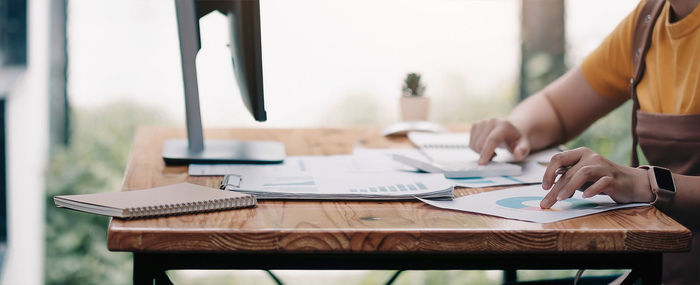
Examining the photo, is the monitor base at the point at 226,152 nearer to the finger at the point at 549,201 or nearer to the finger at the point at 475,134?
the finger at the point at 475,134

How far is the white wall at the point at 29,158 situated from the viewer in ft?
7.66

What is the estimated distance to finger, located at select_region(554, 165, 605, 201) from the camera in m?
0.97

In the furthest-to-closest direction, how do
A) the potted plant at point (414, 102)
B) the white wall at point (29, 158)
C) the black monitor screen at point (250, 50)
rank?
the white wall at point (29, 158), the potted plant at point (414, 102), the black monitor screen at point (250, 50)

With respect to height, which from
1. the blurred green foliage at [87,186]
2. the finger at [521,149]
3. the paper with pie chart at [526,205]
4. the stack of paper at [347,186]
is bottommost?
the blurred green foliage at [87,186]

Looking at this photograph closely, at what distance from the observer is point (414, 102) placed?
180 centimetres

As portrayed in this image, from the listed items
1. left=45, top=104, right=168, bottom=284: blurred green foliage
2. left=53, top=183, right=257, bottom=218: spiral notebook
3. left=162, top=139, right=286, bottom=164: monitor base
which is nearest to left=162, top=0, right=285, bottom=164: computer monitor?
left=162, top=139, right=286, bottom=164: monitor base

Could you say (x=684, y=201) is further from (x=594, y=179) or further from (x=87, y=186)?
(x=87, y=186)

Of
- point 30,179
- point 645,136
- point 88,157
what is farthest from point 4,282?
point 645,136

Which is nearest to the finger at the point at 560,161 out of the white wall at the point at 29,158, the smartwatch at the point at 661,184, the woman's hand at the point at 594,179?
the woman's hand at the point at 594,179

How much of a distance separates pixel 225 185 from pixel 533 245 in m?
0.46

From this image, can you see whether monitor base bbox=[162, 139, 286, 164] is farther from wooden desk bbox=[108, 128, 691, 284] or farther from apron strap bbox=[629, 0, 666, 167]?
apron strap bbox=[629, 0, 666, 167]

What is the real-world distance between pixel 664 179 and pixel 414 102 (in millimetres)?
829

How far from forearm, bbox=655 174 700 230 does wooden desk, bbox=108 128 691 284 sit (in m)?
0.12

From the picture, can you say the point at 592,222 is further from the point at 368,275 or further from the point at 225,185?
the point at 368,275
